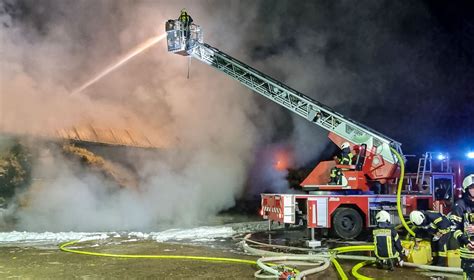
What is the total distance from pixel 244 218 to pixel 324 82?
20.6 feet

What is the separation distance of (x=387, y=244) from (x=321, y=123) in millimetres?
4792

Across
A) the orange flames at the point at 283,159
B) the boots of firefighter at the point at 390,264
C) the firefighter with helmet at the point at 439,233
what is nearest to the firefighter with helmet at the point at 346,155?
the firefighter with helmet at the point at 439,233

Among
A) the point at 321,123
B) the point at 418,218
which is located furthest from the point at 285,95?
the point at 418,218

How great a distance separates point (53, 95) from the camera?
12.5 meters

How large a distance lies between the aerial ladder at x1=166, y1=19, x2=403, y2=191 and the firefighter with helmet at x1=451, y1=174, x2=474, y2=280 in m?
4.15

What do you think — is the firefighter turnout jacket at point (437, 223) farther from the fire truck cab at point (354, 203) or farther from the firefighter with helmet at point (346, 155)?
the firefighter with helmet at point (346, 155)

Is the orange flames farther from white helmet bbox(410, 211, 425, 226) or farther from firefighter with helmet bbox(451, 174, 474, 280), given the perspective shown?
firefighter with helmet bbox(451, 174, 474, 280)

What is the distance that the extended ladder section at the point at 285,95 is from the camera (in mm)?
10812

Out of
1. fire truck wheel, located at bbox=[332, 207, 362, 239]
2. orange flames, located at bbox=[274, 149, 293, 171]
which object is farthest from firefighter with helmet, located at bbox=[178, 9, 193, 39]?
orange flames, located at bbox=[274, 149, 293, 171]

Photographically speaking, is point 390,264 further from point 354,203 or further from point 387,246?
point 354,203

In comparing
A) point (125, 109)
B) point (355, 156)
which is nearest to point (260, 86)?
point (355, 156)

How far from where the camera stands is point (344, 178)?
413 inches

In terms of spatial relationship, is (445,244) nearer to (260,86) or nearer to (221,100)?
(260,86)

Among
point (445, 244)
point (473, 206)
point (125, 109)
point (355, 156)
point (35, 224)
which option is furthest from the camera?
point (125, 109)
